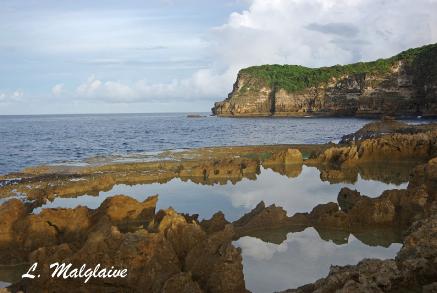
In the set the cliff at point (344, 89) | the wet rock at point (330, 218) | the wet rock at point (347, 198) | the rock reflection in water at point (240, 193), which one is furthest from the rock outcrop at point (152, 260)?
the cliff at point (344, 89)

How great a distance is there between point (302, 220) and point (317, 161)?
16.6 m

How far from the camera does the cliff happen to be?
348 feet

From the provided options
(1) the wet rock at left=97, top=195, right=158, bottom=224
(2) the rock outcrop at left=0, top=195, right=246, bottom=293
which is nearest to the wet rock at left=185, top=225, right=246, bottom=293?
(2) the rock outcrop at left=0, top=195, right=246, bottom=293

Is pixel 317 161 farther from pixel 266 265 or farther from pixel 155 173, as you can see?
pixel 266 265

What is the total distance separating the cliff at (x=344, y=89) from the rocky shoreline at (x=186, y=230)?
273 ft

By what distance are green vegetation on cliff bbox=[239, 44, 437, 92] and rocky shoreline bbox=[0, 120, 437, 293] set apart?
88762 millimetres

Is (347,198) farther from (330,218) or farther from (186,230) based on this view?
(186,230)

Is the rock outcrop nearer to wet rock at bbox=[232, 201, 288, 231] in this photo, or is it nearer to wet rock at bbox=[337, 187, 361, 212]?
wet rock at bbox=[232, 201, 288, 231]

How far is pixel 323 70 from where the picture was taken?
144625mm

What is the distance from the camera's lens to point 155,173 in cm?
2831

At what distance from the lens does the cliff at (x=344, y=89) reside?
106188 millimetres

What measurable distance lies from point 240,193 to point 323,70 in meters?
129

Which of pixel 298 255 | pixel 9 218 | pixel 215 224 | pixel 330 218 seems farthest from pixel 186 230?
pixel 9 218

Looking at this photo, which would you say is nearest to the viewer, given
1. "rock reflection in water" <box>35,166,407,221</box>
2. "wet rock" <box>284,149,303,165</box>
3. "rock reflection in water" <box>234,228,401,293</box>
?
"rock reflection in water" <box>234,228,401,293</box>
